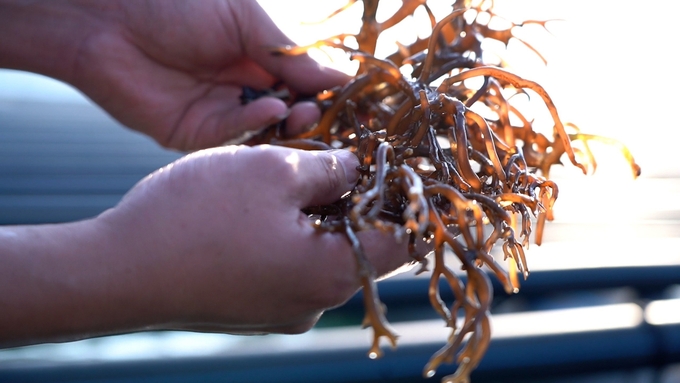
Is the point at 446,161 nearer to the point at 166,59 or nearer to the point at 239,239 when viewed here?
the point at 239,239

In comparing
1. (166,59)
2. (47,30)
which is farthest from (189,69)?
(47,30)

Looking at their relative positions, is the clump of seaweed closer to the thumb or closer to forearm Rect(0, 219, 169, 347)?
the thumb

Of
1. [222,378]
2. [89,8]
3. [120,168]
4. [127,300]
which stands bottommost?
[120,168]

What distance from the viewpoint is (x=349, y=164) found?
78 cm

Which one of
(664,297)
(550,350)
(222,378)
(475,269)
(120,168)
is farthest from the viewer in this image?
(120,168)

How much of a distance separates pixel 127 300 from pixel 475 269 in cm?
41

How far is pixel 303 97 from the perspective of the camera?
4.17ft

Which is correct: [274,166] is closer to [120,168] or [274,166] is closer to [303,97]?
[303,97]

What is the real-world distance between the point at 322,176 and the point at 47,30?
0.91 meters

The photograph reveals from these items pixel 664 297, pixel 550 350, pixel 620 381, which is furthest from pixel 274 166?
pixel 664 297

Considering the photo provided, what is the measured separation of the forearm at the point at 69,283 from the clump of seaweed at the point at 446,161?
0.79ft

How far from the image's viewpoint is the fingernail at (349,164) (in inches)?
30.1

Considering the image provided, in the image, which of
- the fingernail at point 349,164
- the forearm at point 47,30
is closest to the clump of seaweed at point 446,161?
the fingernail at point 349,164

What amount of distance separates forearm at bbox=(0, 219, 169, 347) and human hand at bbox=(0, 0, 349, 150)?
0.54 metres
